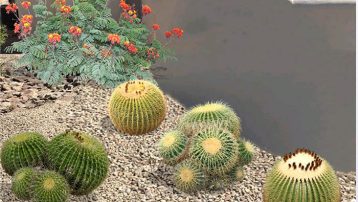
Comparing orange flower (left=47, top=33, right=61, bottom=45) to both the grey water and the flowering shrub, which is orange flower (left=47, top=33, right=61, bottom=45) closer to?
the flowering shrub

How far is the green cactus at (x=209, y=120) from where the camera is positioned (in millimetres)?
5559

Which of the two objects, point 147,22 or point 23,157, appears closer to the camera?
point 23,157

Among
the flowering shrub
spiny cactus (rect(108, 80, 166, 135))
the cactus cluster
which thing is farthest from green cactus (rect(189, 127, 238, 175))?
the flowering shrub

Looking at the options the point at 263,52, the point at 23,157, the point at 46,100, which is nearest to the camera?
the point at 23,157

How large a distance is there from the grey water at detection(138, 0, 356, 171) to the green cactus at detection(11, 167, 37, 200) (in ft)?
6.74

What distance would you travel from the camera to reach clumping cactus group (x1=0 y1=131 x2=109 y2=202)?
4.91 metres

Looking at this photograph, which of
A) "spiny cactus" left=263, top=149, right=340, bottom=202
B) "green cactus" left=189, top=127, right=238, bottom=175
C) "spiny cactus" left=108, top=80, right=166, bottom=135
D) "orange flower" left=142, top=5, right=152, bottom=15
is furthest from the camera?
"orange flower" left=142, top=5, right=152, bottom=15

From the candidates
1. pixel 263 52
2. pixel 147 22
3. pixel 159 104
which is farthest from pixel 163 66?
pixel 263 52

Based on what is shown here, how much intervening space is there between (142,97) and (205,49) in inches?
30.8

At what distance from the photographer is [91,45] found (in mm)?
7375

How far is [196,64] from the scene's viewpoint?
6691mm

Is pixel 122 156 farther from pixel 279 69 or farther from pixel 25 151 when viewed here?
pixel 279 69

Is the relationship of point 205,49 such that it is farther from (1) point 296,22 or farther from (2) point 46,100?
(2) point 46,100

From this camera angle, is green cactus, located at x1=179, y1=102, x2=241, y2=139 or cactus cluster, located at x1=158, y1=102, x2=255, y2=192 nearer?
cactus cluster, located at x1=158, y1=102, x2=255, y2=192
